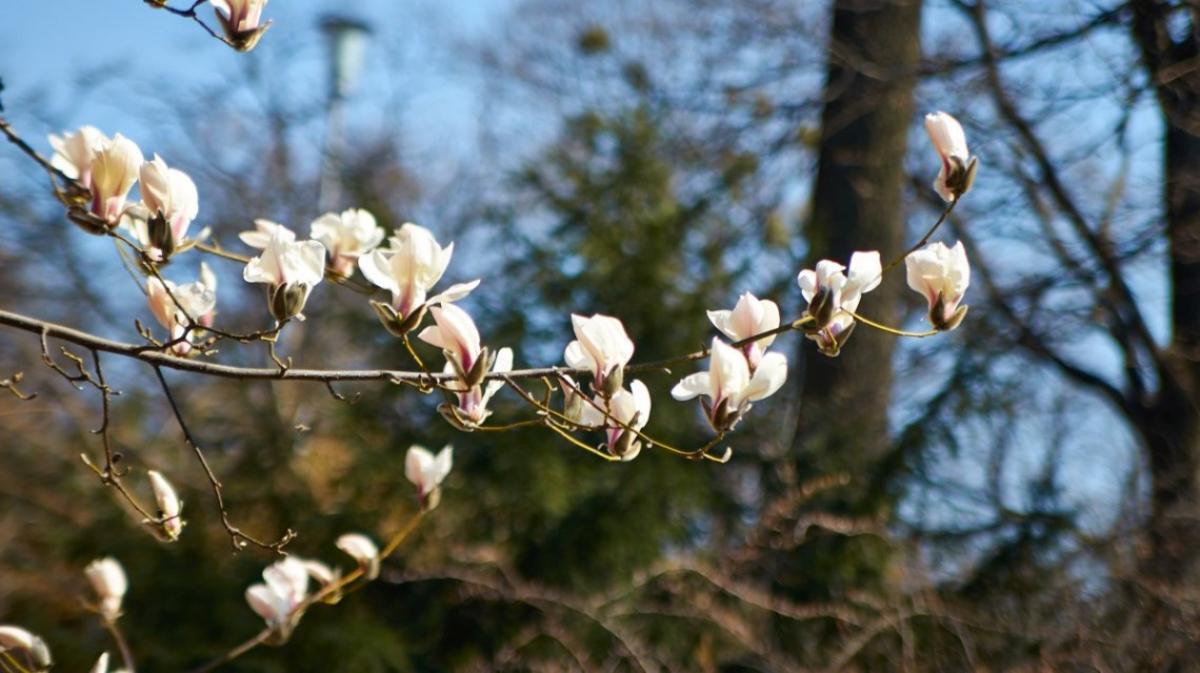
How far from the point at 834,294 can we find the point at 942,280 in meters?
0.14

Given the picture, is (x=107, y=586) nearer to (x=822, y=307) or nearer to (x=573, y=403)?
(x=573, y=403)

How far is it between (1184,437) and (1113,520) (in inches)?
34.0

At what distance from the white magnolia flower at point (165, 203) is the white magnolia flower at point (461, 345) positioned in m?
0.27

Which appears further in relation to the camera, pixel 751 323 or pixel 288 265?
pixel 751 323

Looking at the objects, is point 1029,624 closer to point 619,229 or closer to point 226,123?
point 619,229

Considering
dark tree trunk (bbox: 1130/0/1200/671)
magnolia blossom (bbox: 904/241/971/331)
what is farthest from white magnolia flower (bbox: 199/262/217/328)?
dark tree trunk (bbox: 1130/0/1200/671)

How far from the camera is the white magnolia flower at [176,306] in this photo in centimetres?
160

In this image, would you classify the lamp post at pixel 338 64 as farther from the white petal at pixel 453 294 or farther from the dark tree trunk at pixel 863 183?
the white petal at pixel 453 294

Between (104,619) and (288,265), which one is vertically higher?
(288,265)

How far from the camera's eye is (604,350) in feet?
4.72

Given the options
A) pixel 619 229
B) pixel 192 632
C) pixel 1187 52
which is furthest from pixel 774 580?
pixel 1187 52

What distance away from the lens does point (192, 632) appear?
195 inches

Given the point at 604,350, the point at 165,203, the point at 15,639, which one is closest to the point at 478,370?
the point at 604,350

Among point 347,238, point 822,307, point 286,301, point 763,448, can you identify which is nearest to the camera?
point 286,301
